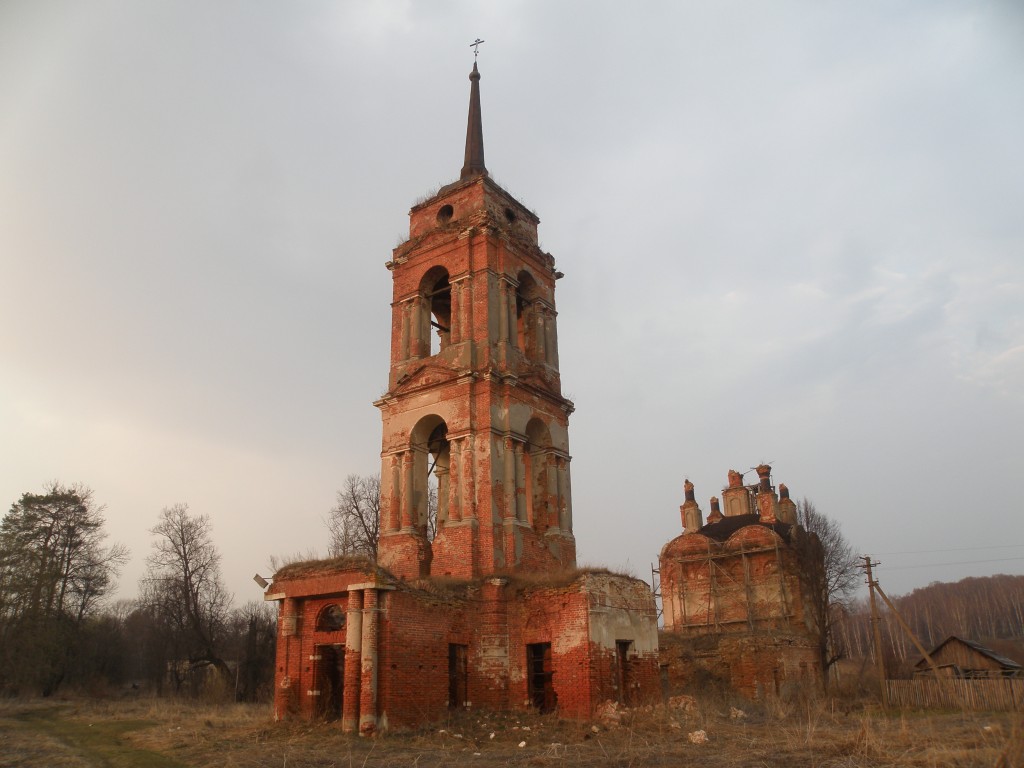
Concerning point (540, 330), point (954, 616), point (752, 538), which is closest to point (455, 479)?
point (540, 330)

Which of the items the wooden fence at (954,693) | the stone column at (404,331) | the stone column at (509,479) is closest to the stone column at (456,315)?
the stone column at (404,331)

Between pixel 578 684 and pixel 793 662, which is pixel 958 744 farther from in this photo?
pixel 793 662

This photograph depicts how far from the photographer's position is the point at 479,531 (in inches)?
628

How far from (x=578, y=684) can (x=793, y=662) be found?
15397 mm

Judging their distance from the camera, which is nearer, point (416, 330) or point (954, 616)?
point (416, 330)

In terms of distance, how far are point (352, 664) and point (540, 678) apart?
4.21 m

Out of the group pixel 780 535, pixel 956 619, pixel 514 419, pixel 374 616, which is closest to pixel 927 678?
pixel 780 535

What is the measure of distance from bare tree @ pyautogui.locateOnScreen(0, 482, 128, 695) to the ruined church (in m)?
18.0

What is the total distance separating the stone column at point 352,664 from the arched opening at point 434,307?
706 centimetres

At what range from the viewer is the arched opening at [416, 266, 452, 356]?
19016 mm

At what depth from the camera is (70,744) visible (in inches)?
587

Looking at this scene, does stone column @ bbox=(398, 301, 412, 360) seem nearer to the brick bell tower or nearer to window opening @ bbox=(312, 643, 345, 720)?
the brick bell tower

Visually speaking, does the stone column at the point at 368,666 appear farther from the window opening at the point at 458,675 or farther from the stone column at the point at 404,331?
the stone column at the point at 404,331

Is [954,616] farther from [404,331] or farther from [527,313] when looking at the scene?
[404,331]
